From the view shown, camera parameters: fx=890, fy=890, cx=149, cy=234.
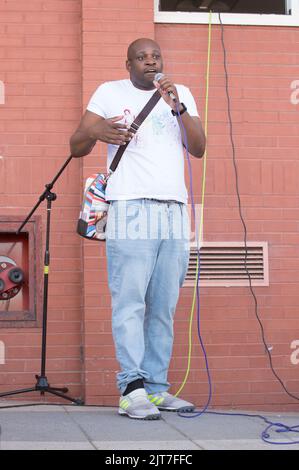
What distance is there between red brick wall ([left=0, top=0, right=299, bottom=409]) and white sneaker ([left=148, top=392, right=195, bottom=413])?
101 centimetres

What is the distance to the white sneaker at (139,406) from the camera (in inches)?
190

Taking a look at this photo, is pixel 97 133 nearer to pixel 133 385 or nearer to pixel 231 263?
pixel 133 385

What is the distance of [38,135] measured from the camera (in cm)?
643

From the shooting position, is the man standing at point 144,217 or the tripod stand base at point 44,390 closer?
the man standing at point 144,217

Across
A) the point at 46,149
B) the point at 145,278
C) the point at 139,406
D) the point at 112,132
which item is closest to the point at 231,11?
the point at 46,149

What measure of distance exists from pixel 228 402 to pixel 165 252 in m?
1.73

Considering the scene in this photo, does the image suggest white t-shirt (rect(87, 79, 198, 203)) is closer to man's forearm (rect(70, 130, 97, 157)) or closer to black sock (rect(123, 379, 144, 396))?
man's forearm (rect(70, 130, 97, 157))

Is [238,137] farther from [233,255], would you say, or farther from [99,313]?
[99,313]

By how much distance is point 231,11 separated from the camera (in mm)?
6742

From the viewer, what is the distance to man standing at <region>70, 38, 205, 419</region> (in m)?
4.95

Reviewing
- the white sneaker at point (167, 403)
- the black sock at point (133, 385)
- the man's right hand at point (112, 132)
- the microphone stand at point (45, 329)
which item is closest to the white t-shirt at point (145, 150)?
the man's right hand at point (112, 132)

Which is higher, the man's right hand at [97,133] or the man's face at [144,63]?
the man's face at [144,63]

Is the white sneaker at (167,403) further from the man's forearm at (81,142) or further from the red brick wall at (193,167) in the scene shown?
the man's forearm at (81,142)

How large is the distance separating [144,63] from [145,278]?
4.08 feet
